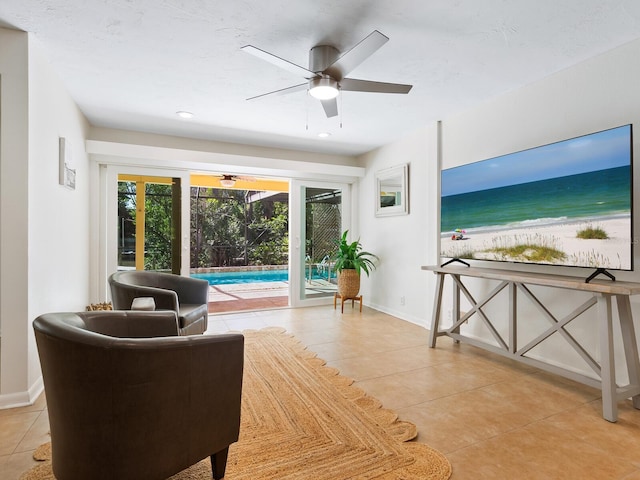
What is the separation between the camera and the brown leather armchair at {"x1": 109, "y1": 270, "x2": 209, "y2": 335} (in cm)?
272

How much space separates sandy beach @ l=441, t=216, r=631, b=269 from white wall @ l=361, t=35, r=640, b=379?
9.2 inches

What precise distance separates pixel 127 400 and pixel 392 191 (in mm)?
4040

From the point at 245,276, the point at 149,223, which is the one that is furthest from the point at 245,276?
the point at 149,223

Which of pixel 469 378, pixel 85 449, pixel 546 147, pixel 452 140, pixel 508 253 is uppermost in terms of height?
pixel 452 140

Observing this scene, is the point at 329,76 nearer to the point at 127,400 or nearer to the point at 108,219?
the point at 127,400

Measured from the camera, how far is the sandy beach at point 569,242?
2.12 m

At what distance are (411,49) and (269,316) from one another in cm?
347

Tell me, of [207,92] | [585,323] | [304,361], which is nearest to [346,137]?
[207,92]

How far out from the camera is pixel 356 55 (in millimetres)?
1970

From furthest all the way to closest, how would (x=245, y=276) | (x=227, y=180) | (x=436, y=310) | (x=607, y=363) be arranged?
(x=245, y=276)
(x=227, y=180)
(x=436, y=310)
(x=607, y=363)

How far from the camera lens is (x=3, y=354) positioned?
214 cm

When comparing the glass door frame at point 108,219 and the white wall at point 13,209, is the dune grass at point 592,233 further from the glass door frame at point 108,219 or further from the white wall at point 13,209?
the glass door frame at point 108,219

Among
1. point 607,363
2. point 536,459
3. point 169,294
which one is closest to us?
point 536,459

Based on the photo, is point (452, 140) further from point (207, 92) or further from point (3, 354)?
point (3, 354)
